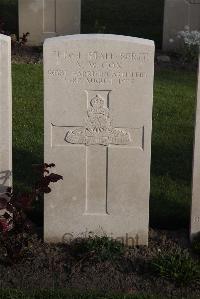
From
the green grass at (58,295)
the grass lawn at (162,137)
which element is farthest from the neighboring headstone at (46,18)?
the green grass at (58,295)

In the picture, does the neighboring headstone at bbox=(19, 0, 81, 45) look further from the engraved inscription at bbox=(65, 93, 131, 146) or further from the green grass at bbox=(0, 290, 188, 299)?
the green grass at bbox=(0, 290, 188, 299)

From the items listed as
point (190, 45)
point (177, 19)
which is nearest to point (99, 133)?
point (190, 45)

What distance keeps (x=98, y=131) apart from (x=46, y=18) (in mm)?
8207

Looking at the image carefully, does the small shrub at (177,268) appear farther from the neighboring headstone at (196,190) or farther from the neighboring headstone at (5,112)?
the neighboring headstone at (5,112)

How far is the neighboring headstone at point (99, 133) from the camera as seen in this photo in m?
5.65

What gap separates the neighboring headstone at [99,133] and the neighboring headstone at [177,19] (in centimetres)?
782

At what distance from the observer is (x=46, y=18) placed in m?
13.6

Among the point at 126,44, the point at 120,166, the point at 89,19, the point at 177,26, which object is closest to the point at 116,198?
the point at 120,166

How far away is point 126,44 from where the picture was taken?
5.62 meters

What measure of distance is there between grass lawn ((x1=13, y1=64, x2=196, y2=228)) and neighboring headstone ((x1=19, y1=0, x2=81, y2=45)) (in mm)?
1817

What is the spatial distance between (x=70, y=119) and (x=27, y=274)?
4.03 feet

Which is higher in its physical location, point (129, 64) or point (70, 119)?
point (129, 64)

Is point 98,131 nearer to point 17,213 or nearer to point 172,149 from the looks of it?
point 17,213

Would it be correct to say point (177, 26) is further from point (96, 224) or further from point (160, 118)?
point (96, 224)
